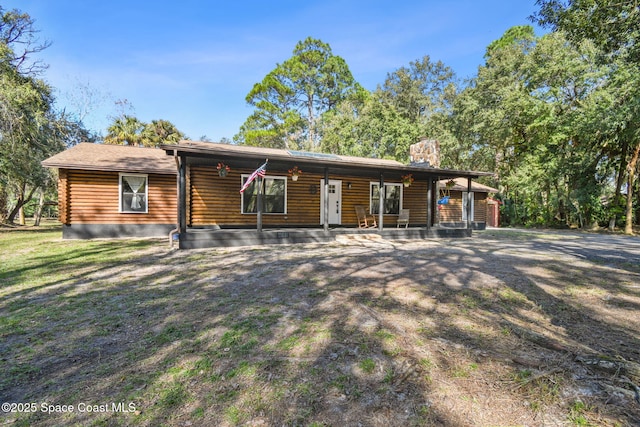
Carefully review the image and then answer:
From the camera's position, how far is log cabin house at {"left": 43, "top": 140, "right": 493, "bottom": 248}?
32.6 ft

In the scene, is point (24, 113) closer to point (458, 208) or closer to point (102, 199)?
point (102, 199)

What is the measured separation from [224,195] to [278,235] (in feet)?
10.1

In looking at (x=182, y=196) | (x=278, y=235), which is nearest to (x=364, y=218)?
(x=278, y=235)

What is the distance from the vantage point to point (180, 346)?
2744 millimetres

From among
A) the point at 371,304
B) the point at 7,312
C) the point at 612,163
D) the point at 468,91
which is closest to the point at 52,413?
the point at 7,312

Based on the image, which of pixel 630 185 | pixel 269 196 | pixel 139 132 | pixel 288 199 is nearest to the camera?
pixel 269 196

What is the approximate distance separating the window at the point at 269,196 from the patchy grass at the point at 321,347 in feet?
20.2

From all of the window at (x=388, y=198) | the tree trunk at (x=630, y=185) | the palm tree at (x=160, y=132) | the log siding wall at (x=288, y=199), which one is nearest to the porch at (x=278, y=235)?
the log siding wall at (x=288, y=199)

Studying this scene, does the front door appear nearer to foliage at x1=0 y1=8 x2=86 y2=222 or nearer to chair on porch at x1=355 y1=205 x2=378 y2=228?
chair on porch at x1=355 y1=205 x2=378 y2=228

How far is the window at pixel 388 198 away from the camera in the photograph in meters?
13.2

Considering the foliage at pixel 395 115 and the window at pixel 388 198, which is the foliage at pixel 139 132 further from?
the window at pixel 388 198

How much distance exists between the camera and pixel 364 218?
12.2m

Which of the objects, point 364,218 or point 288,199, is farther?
point 364,218

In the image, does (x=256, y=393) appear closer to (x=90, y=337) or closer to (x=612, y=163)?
(x=90, y=337)
